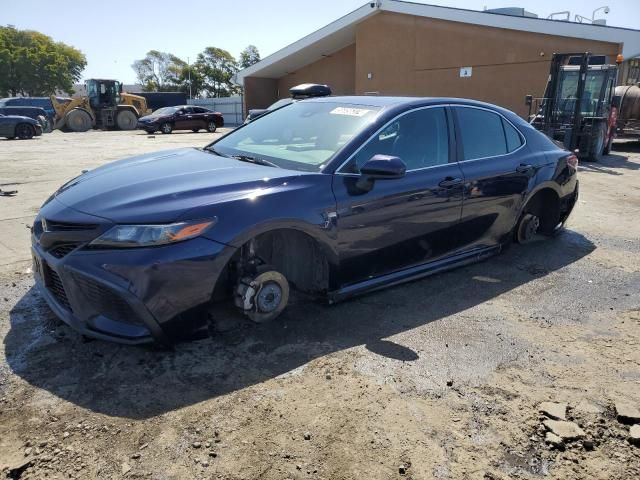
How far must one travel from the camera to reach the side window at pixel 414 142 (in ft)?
12.1

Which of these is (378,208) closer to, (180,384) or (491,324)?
(491,324)

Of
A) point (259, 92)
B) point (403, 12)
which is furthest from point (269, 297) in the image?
point (259, 92)

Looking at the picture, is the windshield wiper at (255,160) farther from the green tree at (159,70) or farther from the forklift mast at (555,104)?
the green tree at (159,70)

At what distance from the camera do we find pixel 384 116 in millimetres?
3807

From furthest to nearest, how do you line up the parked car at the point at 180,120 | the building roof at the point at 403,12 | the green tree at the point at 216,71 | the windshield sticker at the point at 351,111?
the green tree at the point at 216,71 → the parked car at the point at 180,120 → the building roof at the point at 403,12 → the windshield sticker at the point at 351,111

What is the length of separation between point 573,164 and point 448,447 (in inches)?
164

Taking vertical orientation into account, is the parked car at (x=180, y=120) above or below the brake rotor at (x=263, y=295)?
above

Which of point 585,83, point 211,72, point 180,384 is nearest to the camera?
point 180,384

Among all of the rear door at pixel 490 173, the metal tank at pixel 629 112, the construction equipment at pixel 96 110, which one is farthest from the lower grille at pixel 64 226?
the construction equipment at pixel 96 110

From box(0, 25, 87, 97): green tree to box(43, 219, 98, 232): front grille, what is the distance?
69.3 metres

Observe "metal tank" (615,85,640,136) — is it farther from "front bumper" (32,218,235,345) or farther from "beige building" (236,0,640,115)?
"front bumper" (32,218,235,345)

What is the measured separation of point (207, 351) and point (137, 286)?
0.66 m

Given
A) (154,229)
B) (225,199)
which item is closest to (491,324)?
(225,199)

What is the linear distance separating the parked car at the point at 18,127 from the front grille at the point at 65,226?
22.0 m
